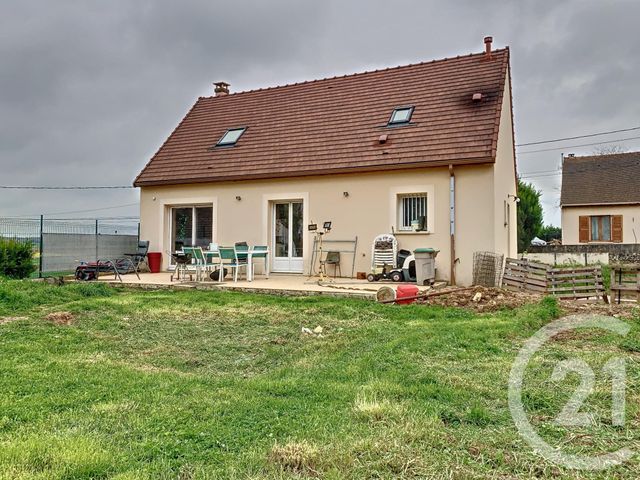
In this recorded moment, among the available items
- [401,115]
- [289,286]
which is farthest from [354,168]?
[289,286]

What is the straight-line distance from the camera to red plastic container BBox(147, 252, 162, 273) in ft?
49.3

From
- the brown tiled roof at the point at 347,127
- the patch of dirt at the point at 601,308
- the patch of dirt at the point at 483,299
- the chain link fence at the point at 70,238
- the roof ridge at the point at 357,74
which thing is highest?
the roof ridge at the point at 357,74

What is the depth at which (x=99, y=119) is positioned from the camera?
789 inches

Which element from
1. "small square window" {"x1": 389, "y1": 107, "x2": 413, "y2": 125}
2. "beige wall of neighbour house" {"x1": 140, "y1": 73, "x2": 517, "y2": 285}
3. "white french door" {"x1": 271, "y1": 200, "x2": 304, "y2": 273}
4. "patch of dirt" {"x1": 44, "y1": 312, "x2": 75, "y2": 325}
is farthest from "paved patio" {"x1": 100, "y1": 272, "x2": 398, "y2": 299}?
"small square window" {"x1": 389, "y1": 107, "x2": 413, "y2": 125}

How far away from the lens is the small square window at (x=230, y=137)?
1542 centimetres

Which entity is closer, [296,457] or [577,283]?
[296,457]

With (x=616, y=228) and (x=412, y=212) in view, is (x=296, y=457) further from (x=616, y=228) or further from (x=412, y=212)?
(x=616, y=228)

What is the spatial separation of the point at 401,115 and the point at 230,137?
5.72m

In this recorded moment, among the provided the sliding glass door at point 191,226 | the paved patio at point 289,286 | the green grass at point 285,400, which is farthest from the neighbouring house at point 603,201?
the green grass at point 285,400

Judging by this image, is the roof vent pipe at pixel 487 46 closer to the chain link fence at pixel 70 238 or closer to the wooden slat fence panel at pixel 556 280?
the wooden slat fence panel at pixel 556 280

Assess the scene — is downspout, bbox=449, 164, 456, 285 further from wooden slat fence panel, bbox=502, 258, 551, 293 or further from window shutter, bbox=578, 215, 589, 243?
window shutter, bbox=578, 215, 589, 243

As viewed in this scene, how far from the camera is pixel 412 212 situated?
12359 millimetres

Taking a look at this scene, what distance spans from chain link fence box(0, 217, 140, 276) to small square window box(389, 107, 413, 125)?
8.95 m

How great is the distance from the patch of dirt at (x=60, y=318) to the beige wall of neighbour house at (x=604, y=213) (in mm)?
28503
